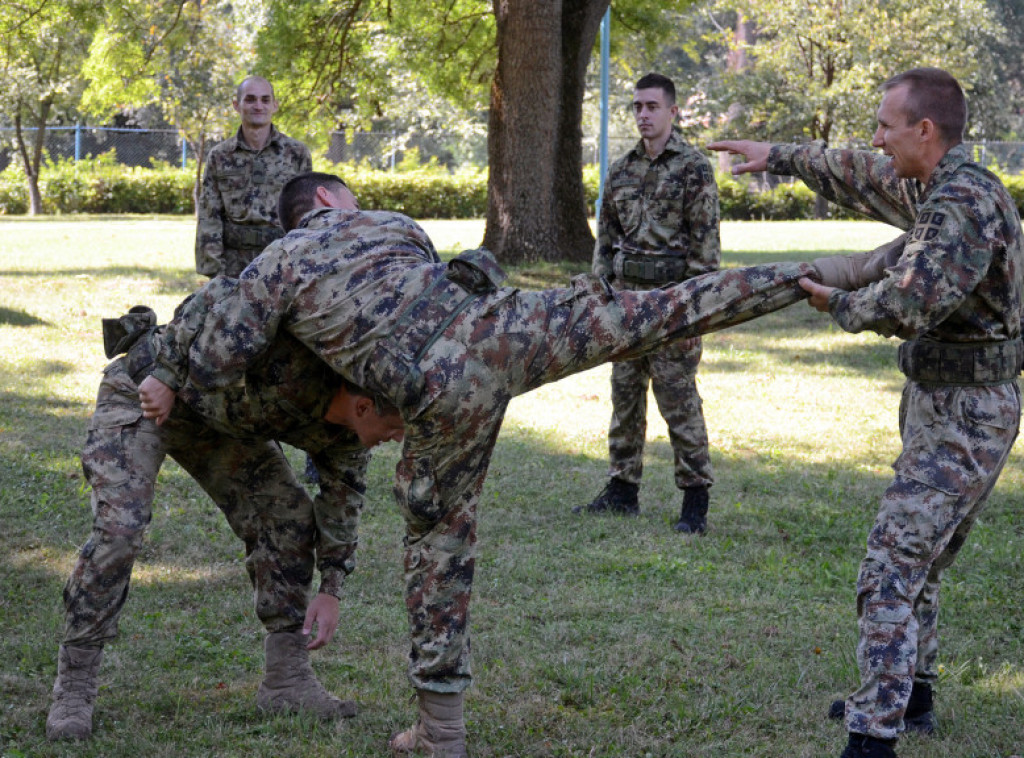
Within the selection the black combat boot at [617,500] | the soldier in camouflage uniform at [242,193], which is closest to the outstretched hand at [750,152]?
the black combat boot at [617,500]

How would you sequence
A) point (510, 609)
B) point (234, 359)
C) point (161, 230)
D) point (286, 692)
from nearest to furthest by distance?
point (234, 359), point (286, 692), point (510, 609), point (161, 230)

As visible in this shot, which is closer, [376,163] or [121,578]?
[121,578]

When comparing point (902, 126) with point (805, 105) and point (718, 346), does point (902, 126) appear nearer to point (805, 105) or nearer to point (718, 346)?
point (718, 346)

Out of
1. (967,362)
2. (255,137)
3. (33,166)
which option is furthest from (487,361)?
(33,166)

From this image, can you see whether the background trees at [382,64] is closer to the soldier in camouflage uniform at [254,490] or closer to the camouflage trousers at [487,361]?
the soldier in camouflage uniform at [254,490]

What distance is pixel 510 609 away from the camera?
5.46 metres

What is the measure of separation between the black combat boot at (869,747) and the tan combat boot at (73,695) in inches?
98.3

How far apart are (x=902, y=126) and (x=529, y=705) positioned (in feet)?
7.95

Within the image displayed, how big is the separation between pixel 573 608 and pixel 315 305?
252 centimetres

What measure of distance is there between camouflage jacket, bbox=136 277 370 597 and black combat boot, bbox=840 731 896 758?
1758 millimetres

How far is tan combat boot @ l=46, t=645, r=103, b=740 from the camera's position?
3.97 m

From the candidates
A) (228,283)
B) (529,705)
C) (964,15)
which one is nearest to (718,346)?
(529,705)

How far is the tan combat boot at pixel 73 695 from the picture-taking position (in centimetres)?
397

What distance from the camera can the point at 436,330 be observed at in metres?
3.42
